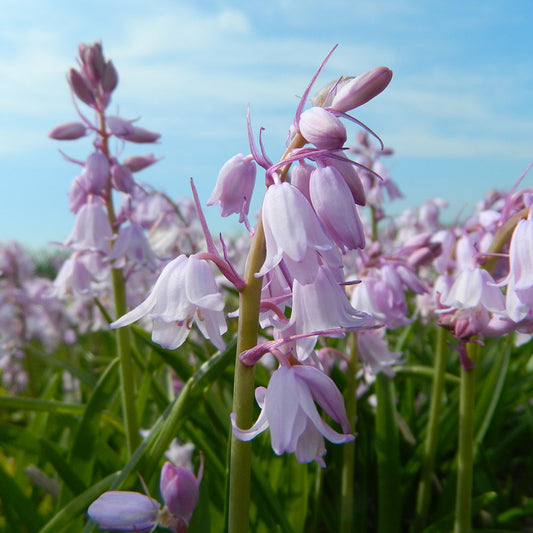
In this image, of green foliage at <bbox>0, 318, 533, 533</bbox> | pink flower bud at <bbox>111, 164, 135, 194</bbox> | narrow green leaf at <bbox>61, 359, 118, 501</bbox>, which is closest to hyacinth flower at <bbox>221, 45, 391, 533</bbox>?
green foliage at <bbox>0, 318, 533, 533</bbox>

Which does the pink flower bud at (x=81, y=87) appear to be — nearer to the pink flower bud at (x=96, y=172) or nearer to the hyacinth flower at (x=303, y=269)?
the pink flower bud at (x=96, y=172)

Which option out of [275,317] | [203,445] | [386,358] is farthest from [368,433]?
[275,317]

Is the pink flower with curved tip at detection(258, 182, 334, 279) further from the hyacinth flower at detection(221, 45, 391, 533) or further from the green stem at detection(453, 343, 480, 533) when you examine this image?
the green stem at detection(453, 343, 480, 533)

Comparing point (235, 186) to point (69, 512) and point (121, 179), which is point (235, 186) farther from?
point (121, 179)

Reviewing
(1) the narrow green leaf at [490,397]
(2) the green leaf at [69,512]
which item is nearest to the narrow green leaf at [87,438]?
(2) the green leaf at [69,512]

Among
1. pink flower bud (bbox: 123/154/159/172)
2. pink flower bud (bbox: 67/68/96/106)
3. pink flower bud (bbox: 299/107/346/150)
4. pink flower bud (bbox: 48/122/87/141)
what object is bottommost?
pink flower bud (bbox: 299/107/346/150)

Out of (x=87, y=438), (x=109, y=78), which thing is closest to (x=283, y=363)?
(x=87, y=438)

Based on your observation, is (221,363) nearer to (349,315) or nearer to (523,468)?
(349,315)
